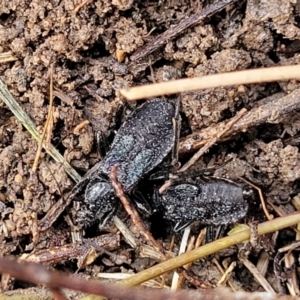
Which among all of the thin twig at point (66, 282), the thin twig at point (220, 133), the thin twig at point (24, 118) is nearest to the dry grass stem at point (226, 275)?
the thin twig at point (220, 133)

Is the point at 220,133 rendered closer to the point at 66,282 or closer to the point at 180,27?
the point at 180,27

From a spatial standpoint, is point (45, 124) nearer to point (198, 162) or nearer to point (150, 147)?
point (150, 147)

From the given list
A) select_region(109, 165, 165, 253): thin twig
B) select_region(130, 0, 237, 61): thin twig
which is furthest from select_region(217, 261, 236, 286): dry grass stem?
select_region(130, 0, 237, 61): thin twig

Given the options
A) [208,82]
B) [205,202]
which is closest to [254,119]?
[205,202]

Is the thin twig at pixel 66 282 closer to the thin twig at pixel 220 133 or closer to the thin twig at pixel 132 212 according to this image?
the thin twig at pixel 132 212

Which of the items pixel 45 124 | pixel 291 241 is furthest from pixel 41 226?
pixel 291 241

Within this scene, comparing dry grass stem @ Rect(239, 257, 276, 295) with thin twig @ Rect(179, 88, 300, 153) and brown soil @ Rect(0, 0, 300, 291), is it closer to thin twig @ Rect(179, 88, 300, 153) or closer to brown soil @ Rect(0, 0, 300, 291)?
brown soil @ Rect(0, 0, 300, 291)
